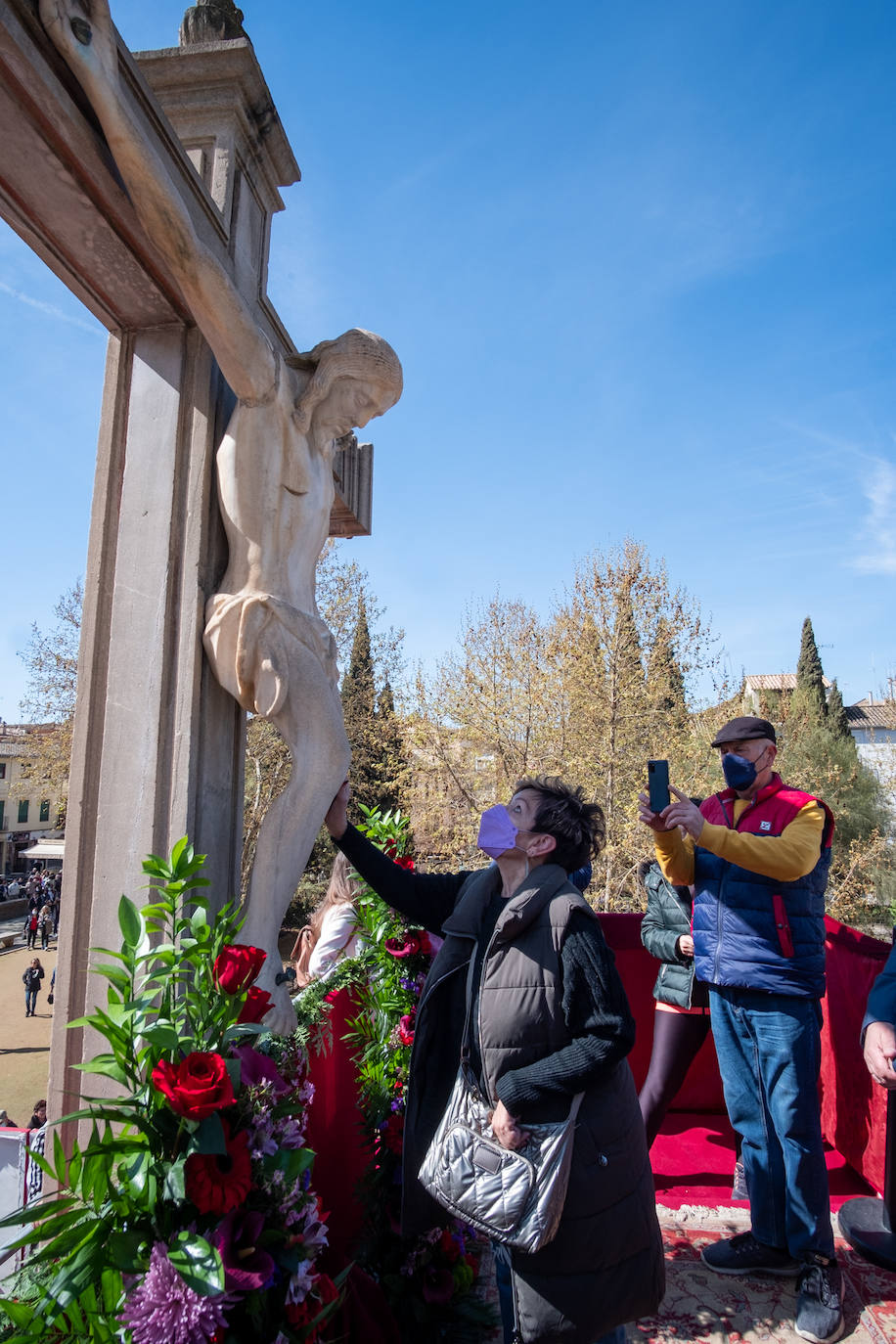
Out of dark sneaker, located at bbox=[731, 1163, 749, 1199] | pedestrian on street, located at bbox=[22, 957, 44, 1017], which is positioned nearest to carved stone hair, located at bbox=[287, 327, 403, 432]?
dark sneaker, located at bbox=[731, 1163, 749, 1199]

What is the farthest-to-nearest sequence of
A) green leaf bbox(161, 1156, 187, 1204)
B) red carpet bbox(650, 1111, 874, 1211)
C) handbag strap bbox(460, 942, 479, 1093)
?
red carpet bbox(650, 1111, 874, 1211), handbag strap bbox(460, 942, 479, 1093), green leaf bbox(161, 1156, 187, 1204)

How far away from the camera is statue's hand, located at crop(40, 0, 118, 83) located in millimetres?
1650

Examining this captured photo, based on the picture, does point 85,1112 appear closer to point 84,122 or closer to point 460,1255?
point 460,1255

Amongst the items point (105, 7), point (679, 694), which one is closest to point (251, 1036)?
point (105, 7)

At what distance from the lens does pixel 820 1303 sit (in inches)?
90.8

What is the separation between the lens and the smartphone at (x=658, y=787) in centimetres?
249

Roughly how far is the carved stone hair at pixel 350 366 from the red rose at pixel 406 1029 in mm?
1899

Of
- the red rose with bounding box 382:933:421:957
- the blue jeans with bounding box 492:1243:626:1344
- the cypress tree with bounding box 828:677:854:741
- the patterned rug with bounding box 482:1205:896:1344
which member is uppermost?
the cypress tree with bounding box 828:677:854:741

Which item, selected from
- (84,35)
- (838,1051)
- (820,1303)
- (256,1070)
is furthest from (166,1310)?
(838,1051)

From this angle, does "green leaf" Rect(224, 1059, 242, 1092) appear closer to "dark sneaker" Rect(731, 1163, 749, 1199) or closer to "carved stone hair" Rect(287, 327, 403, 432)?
"carved stone hair" Rect(287, 327, 403, 432)

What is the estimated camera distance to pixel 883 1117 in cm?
311

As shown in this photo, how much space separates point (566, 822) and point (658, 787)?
0.61 m

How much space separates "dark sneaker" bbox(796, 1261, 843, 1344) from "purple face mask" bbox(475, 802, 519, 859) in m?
1.67

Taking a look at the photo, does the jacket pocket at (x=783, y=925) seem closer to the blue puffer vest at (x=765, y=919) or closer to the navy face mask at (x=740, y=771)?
the blue puffer vest at (x=765, y=919)
